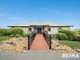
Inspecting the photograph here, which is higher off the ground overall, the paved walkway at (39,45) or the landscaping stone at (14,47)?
the landscaping stone at (14,47)

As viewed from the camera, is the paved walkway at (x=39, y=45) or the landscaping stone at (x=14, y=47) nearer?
the landscaping stone at (x=14, y=47)

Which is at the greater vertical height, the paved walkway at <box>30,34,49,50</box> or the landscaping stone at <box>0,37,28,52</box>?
the landscaping stone at <box>0,37,28,52</box>

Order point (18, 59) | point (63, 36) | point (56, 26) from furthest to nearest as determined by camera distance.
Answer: point (56, 26) < point (63, 36) < point (18, 59)

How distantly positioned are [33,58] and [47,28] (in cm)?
3968

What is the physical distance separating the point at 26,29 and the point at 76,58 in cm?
3938

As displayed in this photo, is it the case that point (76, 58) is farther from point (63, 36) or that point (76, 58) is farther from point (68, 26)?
point (68, 26)

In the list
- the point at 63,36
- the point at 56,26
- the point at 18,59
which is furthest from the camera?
the point at 56,26

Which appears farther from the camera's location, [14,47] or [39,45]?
[39,45]

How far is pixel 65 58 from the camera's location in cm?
1212

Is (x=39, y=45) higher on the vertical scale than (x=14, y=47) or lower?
lower

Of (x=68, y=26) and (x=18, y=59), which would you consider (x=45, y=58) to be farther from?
(x=68, y=26)

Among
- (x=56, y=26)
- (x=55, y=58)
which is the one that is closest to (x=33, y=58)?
(x=55, y=58)

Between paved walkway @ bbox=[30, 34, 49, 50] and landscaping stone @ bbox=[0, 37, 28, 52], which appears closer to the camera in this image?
landscaping stone @ bbox=[0, 37, 28, 52]

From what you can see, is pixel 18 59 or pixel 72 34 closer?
pixel 18 59
